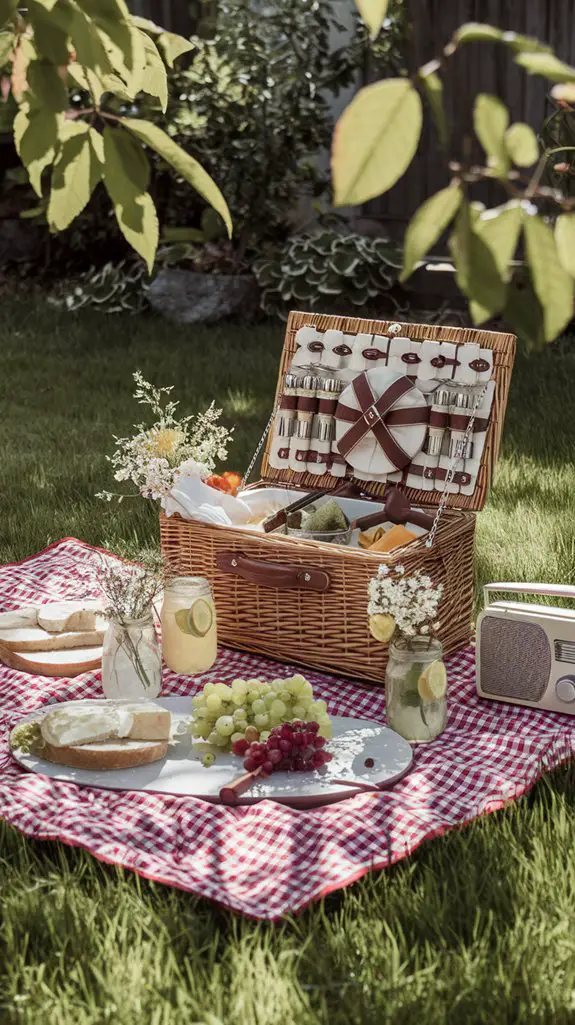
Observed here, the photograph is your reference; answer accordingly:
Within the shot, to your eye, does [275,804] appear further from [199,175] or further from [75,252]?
[75,252]

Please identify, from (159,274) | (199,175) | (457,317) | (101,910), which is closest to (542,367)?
(457,317)

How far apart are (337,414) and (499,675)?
0.87 m

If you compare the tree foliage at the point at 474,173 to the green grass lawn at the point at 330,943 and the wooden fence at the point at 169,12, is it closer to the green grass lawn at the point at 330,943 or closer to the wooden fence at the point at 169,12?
the green grass lawn at the point at 330,943

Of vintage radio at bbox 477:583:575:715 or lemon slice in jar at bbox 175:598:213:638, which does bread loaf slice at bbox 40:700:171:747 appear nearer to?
lemon slice in jar at bbox 175:598:213:638

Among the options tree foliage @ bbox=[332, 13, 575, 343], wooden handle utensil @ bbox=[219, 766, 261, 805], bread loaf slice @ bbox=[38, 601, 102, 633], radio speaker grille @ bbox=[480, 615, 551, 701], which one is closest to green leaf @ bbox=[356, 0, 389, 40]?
tree foliage @ bbox=[332, 13, 575, 343]

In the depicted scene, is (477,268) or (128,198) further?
(128,198)

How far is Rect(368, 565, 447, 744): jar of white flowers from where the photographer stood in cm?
235

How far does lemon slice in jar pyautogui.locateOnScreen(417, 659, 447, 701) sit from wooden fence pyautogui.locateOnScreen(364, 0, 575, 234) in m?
5.05

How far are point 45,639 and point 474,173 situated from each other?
2.14 m

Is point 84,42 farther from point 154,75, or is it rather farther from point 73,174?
point 154,75

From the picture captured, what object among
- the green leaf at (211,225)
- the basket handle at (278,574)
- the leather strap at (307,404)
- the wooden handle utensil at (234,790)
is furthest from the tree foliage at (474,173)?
the green leaf at (211,225)

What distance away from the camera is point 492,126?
85 centimetres

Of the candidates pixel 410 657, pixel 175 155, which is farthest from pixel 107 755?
pixel 175 155

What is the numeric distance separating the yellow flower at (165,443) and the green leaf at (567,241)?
211cm
